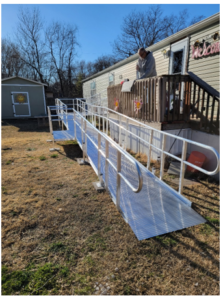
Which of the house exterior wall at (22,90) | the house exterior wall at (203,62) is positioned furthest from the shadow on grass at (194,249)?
the house exterior wall at (22,90)

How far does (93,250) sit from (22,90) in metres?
14.5

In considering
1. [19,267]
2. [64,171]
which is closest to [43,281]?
[19,267]

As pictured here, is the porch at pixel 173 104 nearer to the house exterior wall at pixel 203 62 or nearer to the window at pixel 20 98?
the house exterior wall at pixel 203 62

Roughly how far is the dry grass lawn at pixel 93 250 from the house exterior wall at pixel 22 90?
12.1m

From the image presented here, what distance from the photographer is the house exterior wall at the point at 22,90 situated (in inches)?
544

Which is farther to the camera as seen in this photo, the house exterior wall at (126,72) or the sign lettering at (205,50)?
the house exterior wall at (126,72)

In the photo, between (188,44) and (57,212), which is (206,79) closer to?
(188,44)

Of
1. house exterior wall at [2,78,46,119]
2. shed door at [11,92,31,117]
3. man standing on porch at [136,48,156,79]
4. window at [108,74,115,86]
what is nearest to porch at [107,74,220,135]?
man standing on porch at [136,48,156,79]

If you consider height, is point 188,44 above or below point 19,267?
above

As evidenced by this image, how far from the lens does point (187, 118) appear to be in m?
5.08

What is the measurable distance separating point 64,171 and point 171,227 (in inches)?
116

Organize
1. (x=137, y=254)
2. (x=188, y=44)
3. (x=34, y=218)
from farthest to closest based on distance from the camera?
1. (x=188, y=44)
2. (x=34, y=218)
3. (x=137, y=254)

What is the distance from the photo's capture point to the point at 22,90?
1416 centimetres
